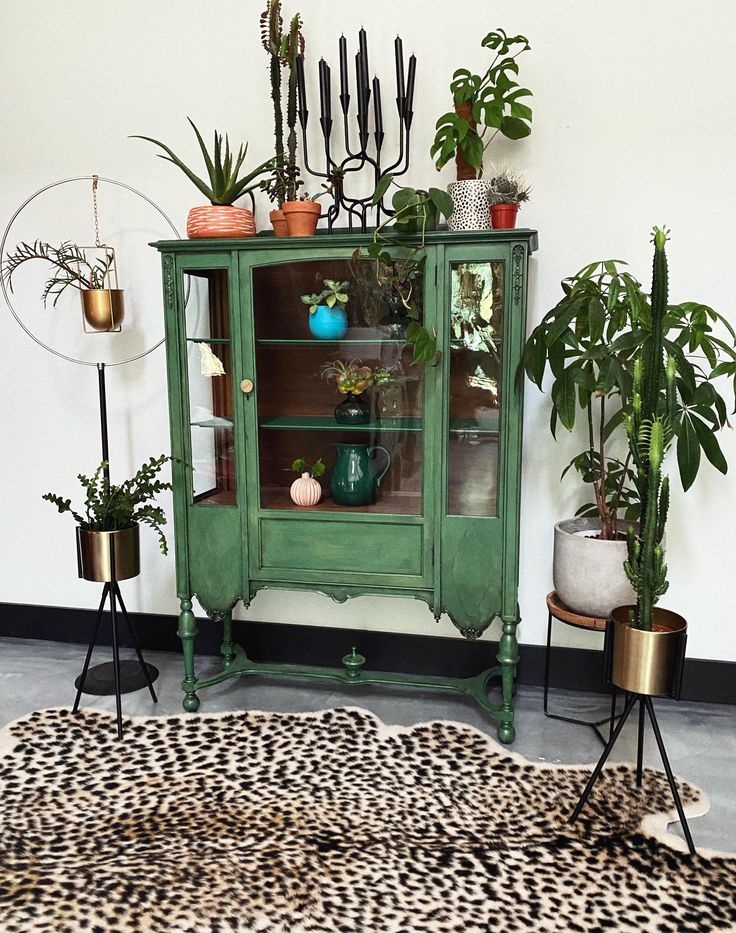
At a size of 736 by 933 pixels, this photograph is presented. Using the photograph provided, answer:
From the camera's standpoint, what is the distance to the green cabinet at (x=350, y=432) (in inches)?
96.8

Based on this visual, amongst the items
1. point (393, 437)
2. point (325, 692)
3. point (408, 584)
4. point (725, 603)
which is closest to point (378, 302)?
point (393, 437)

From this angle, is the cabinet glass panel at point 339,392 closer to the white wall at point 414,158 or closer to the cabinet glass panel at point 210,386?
the cabinet glass panel at point 210,386

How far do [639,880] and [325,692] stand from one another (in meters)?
1.30

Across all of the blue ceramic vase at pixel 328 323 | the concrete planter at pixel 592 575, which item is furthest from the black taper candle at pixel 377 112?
the concrete planter at pixel 592 575

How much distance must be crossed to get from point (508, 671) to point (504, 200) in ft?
4.87

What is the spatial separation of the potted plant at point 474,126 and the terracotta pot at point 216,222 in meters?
0.68

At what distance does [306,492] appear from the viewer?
2.67 metres

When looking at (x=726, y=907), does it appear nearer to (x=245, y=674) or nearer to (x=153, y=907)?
(x=153, y=907)

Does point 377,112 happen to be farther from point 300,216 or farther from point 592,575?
point 592,575

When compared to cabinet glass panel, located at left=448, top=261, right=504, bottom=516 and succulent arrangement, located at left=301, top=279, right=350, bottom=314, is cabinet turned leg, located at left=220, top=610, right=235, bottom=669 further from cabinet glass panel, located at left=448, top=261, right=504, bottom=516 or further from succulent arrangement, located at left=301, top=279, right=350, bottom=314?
succulent arrangement, located at left=301, top=279, right=350, bottom=314

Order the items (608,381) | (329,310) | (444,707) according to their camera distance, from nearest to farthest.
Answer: (608,381)
(329,310)
(444,707)

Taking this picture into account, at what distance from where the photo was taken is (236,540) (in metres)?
2.71

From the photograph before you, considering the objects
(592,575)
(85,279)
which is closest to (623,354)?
(592,575)

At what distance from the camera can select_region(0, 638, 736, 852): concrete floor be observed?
2486 millimetres
